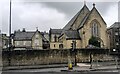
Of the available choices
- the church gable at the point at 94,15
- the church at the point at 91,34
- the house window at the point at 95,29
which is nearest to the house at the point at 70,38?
the church at the point at 91,34

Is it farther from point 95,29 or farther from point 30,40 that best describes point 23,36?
point 95,29

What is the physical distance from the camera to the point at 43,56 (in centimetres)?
3641

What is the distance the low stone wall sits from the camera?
3550 cm

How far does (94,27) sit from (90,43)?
4954 mm

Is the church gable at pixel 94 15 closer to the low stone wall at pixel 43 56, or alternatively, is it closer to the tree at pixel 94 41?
the tree at pixel 94 41

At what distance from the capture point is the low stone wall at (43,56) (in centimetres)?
3550

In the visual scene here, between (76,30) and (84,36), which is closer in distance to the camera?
(84,36)

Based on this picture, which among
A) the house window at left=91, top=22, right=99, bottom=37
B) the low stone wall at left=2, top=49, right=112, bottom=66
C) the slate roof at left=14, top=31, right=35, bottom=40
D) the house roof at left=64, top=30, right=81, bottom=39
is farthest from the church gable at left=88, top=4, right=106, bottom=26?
the slate roof at left=14, top=31, right=35, bottom=40

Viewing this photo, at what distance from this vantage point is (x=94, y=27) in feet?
209

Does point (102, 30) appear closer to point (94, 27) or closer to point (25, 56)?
point (94, 27)

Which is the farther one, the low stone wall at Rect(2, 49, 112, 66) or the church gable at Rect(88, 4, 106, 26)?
the church gable at Rect(88, 4, 106, 26)

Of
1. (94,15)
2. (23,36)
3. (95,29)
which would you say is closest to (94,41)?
(95,29)

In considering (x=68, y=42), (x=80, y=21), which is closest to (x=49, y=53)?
(x=68, y=42)

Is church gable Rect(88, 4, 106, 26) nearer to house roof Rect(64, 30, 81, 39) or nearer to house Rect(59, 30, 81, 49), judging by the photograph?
house roof Rect(64, 30, 81, 39)
